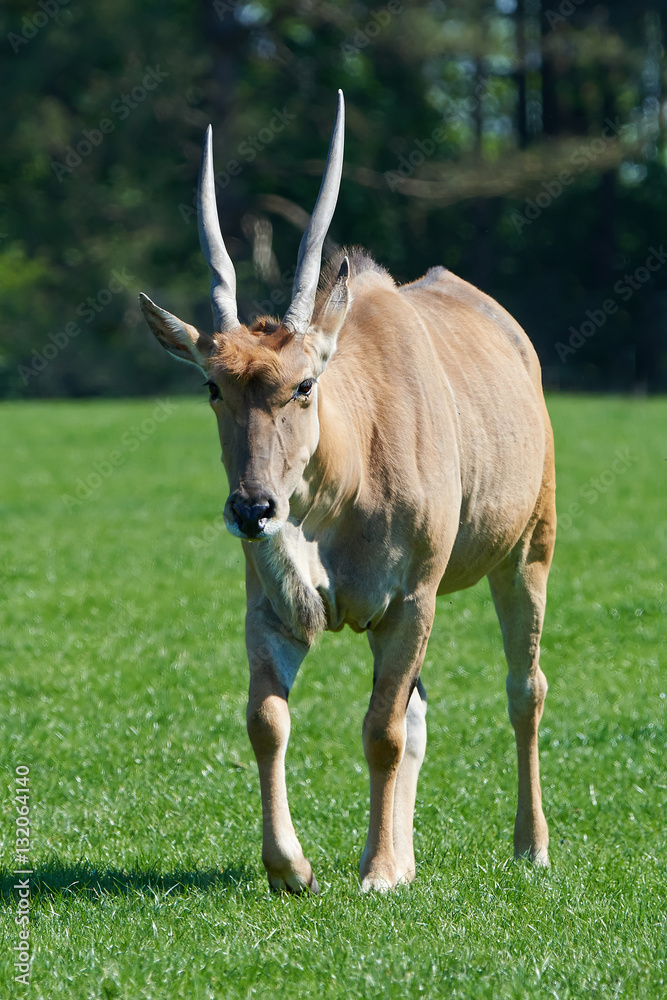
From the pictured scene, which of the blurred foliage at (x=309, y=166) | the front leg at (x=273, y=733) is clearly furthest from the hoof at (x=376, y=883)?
the blurred foliage at (x=309, y=166)

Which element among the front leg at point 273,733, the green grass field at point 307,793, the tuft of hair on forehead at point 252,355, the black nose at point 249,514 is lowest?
the green grass field at point 307,793

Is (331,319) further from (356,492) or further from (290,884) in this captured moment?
(290,884)

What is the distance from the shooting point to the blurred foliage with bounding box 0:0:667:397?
2948cm

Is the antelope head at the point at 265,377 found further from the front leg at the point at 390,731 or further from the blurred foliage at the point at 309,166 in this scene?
the blurred foliage at the point at 309,166

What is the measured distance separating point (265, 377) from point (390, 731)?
1.31 metres

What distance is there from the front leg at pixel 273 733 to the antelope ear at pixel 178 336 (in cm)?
88

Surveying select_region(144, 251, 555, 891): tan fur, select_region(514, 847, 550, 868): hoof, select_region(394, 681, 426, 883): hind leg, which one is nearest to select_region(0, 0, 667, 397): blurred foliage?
select_region(144, 251, 555, 891): tan fur

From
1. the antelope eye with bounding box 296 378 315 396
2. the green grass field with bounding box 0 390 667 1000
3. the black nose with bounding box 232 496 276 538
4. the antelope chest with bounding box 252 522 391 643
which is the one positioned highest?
the antelope eye with bounding box 296 378 315 396

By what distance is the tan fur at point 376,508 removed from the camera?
4043 mm

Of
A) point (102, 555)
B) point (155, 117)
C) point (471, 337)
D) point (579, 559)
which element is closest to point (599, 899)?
point (471, 337)

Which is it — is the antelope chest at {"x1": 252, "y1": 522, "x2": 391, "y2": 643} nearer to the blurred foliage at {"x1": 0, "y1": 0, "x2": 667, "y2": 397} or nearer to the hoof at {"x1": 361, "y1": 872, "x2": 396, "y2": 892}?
the hoof at {"x1": 361, "y1": 872, "x2": 396, "y2": 892}

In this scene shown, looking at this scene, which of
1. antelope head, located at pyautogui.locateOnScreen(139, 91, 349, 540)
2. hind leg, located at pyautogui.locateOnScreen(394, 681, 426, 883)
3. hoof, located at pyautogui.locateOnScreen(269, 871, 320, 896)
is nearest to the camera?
antelope head, located at pyautogui.locateOnScreen(139, 91, 349, 540)

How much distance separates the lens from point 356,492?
443 centimetres

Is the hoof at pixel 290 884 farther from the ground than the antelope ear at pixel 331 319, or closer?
closer
